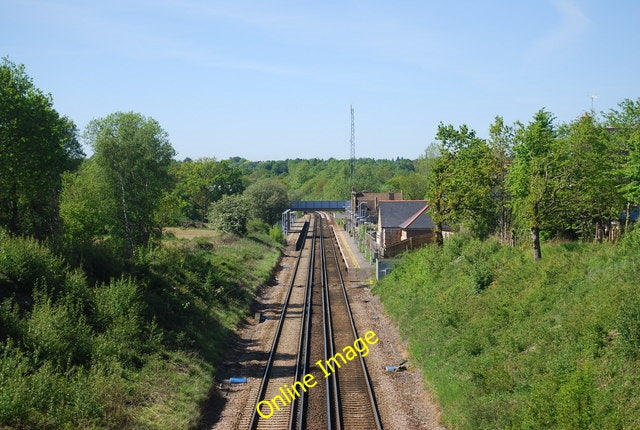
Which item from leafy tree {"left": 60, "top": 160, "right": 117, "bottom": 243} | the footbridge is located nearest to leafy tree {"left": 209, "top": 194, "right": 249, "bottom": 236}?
leafy tree {"left": 60, "top": 160, "right": 117, "bottom": 243}

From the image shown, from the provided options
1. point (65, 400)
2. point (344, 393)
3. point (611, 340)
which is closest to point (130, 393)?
point (65, 400)

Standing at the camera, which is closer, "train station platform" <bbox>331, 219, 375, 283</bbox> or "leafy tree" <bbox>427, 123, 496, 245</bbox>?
"leafy tree" <bbox>427, 123, 496, 245</bbox>

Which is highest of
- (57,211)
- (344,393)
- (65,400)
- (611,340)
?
(57,211)

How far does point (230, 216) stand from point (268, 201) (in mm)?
25837

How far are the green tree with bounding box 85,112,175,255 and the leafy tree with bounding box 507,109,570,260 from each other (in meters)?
22.3

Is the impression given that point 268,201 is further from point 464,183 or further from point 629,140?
point 629,140

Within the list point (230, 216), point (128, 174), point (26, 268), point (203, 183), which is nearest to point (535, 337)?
point (26, 268)

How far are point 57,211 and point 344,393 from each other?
2401 centimetres

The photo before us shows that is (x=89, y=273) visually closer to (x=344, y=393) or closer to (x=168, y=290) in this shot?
(x=168, y=290)

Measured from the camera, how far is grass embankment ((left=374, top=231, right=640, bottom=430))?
11953 millimetres

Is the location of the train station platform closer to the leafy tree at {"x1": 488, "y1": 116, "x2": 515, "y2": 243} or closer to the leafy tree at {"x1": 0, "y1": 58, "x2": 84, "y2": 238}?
the leafy tree at {"x1": 488, "y1": 116, "x2": 515, "y2": 243}

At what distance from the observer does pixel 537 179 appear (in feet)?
79.2

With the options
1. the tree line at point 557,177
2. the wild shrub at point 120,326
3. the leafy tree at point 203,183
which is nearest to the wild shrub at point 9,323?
the wild shrub at point 120,326

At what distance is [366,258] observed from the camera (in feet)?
163
